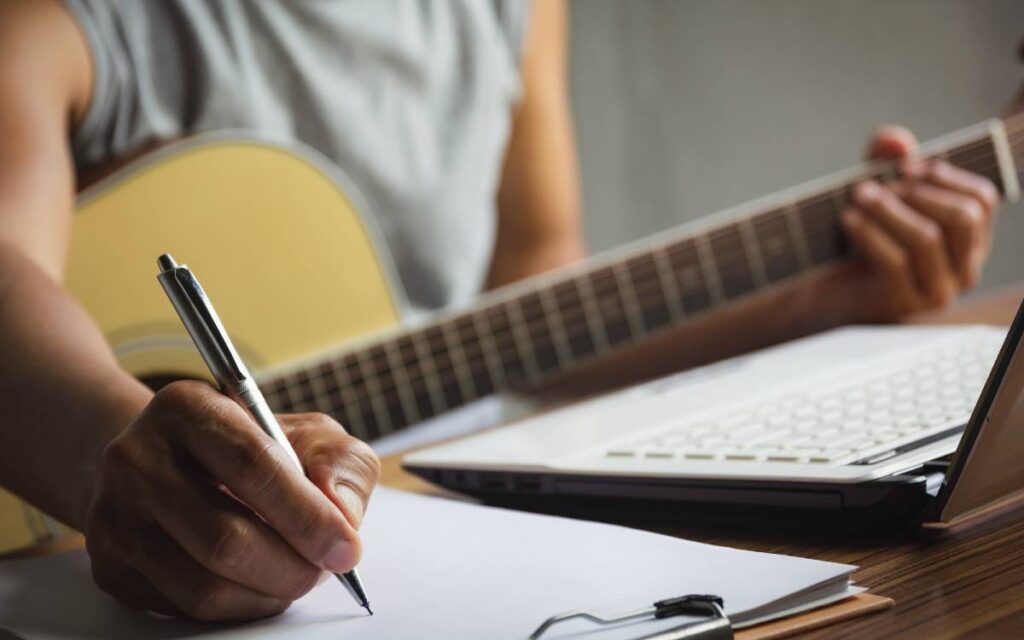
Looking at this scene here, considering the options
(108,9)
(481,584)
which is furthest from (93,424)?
(108,9)

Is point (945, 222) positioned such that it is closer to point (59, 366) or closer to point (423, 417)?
point (423, 417)

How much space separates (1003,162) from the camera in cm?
101

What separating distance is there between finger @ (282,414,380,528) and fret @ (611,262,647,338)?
2.01 ft

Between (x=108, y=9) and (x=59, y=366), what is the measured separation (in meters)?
0.61

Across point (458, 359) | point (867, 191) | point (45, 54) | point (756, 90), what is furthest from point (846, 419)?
point (756, 90)

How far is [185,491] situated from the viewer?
1.18ft

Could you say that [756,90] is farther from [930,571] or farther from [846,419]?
[930,571]

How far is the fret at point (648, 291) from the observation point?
1007mm

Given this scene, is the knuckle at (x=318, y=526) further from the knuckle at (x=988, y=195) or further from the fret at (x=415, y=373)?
the knuckle at (x=988, y=195)

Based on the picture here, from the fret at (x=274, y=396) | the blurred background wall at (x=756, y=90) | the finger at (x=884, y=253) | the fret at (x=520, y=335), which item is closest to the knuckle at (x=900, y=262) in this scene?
the finger at (x=884, y=253)

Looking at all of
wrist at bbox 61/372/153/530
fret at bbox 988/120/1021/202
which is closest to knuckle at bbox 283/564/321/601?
wrist at bbox 61/372/153/530

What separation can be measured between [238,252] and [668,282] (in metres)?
0.40

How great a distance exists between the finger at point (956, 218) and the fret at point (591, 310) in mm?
307

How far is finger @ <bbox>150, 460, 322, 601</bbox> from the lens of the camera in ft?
1.15
